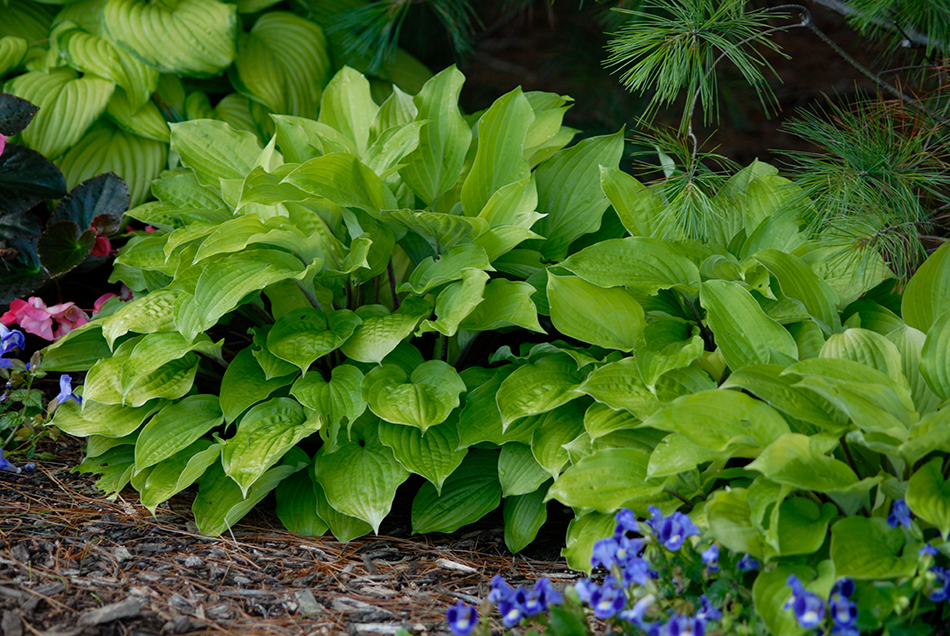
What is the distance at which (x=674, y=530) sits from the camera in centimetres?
122

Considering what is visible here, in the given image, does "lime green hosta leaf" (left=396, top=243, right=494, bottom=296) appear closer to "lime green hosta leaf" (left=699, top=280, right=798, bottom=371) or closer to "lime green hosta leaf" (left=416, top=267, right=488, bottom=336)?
"lime green hosta leaf" (left=416, top=267, right=488, bottom=336)

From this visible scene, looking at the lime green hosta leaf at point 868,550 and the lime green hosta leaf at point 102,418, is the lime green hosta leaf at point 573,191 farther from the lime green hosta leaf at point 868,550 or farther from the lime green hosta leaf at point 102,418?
the lime green hosta leaf at point 102,418

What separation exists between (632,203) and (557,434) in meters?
0.58

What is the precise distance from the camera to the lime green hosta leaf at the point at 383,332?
1.58 meters

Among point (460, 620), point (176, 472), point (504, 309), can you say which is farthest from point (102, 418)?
point (460, 620)

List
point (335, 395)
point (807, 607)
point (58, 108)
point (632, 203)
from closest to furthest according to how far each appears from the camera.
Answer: point (807, 607) < point (335, 395) < point (632, 203) < point (58, 108)

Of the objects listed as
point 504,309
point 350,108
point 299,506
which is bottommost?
point 299,506

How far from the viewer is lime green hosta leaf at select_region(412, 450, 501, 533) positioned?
1667 millimetres

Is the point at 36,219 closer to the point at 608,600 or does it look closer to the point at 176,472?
the point at 176,472

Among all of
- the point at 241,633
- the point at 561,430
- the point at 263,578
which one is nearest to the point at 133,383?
the point at 263,578

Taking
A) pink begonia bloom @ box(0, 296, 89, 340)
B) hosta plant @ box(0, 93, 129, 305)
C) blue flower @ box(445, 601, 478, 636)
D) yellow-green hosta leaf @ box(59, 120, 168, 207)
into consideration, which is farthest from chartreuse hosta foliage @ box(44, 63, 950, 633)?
yellow-green hosta leaf @ box(59, 120, 168, 207)

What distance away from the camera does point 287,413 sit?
1671 millimetres

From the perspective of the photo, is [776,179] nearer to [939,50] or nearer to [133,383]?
[939,50]

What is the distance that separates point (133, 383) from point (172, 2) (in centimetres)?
151
